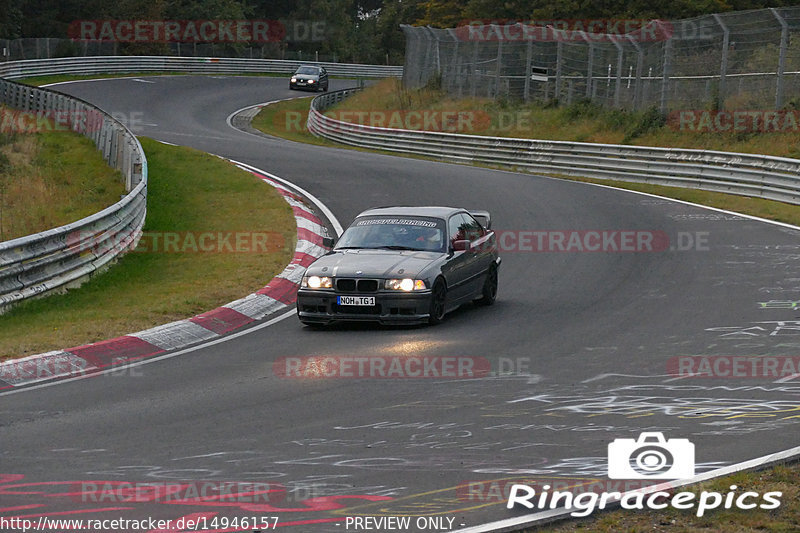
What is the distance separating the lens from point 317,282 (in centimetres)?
1309

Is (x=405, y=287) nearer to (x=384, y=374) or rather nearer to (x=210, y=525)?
(x=384, y=374)

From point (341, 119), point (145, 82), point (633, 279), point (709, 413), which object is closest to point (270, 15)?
point (145, 82)

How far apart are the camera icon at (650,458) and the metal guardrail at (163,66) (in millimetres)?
54375

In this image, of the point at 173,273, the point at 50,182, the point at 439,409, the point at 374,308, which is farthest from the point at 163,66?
the point at 439,409

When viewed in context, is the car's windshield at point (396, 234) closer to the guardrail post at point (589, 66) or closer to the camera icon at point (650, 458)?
the camera icon at point (650, 458)

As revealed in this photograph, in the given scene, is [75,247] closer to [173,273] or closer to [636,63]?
[173,273]

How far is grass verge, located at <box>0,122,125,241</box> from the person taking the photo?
2114 centimetres

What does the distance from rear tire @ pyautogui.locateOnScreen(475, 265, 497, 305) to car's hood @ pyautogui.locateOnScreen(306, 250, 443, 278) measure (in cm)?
113

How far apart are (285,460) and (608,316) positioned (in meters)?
6.78

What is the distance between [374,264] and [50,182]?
15206 millimetres

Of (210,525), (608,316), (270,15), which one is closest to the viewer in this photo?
(210,525)

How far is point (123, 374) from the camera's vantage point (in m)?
10.7

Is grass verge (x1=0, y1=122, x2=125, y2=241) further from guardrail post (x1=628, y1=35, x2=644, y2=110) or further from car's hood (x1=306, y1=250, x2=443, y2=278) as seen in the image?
guardrail post (x1=628, y1=35, x2=644, y2=110)

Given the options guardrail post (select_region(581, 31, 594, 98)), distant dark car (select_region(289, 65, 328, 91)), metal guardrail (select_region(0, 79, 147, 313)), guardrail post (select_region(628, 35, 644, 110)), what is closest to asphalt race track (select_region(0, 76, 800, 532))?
metal guardrail (select_region(0, 79, 147, 313))
